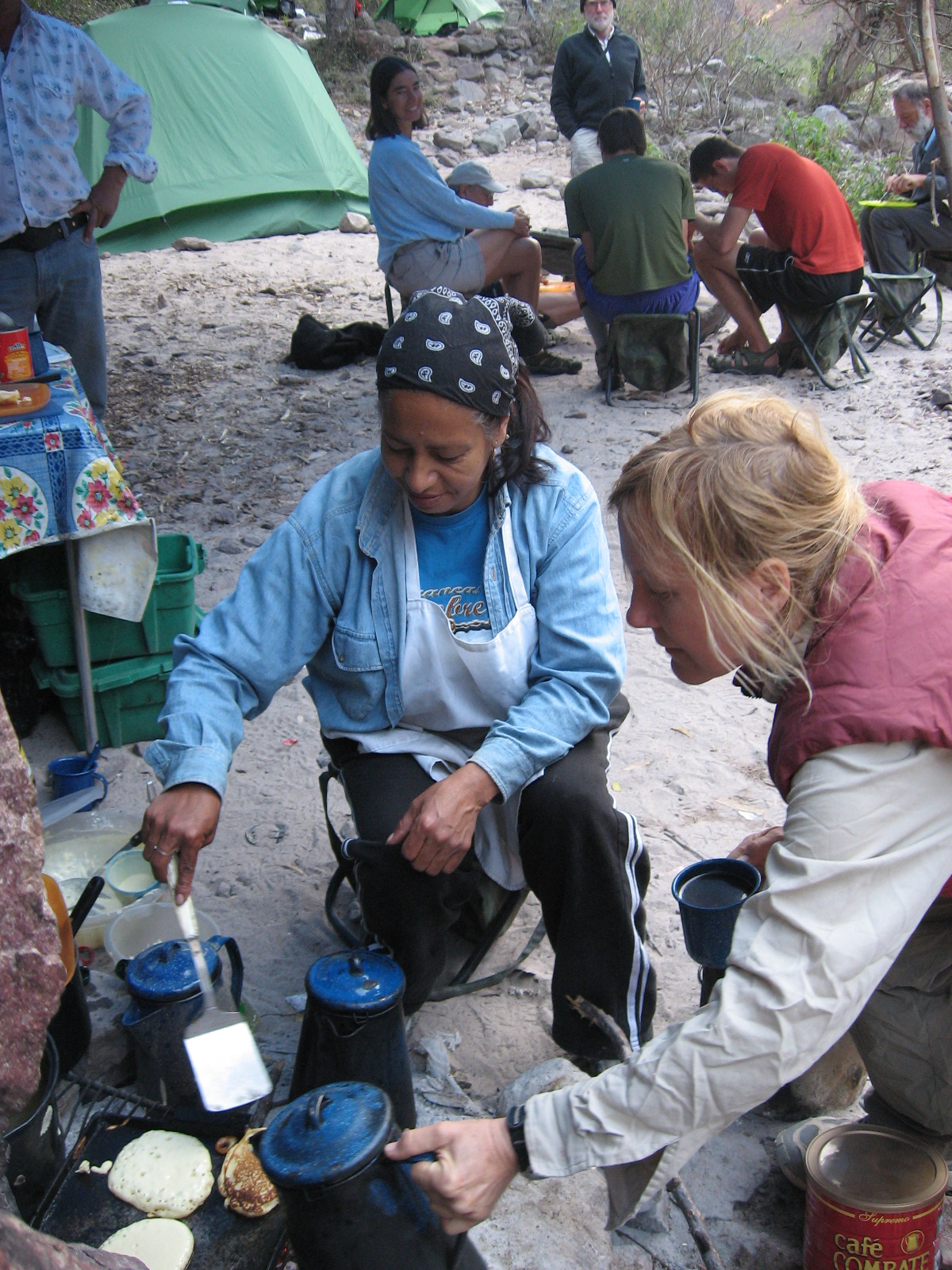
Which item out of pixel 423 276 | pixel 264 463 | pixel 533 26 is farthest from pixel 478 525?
pixel 533 26

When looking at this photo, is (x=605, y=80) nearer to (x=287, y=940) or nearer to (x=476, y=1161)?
(x=287, y=940)

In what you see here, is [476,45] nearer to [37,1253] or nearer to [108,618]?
[108,618]

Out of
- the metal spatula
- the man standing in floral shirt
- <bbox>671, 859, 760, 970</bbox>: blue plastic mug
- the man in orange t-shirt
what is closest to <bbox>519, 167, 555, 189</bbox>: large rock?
the man in orange t-shirt

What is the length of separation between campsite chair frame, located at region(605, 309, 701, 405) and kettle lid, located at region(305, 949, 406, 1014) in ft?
16.5

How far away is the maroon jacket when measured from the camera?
129 centimetres

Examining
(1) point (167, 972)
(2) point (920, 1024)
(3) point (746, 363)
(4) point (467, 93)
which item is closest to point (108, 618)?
(1) point (167, 972)

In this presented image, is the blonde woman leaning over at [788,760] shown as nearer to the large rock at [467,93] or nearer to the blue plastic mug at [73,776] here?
the blue plastic mug at [73,776]

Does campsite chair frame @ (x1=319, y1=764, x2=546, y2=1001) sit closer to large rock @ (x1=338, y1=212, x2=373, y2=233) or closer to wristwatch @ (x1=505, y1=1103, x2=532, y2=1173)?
wristwatch @ (x1=505, y1=1103, x2=532, y2=1173)

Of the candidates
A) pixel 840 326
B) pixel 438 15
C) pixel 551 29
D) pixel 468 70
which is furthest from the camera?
pixel 438 15

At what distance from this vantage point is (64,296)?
429cm

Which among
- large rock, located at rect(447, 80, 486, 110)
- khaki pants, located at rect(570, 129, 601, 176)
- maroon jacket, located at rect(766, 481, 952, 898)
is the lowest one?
maroon jacket, located at rect(766, 481, 952, 898)

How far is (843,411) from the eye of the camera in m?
6.20

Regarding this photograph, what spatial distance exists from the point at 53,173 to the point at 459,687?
125 inches

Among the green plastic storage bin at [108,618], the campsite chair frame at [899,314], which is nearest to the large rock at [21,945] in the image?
the green plastic storage bin at [108,618]
